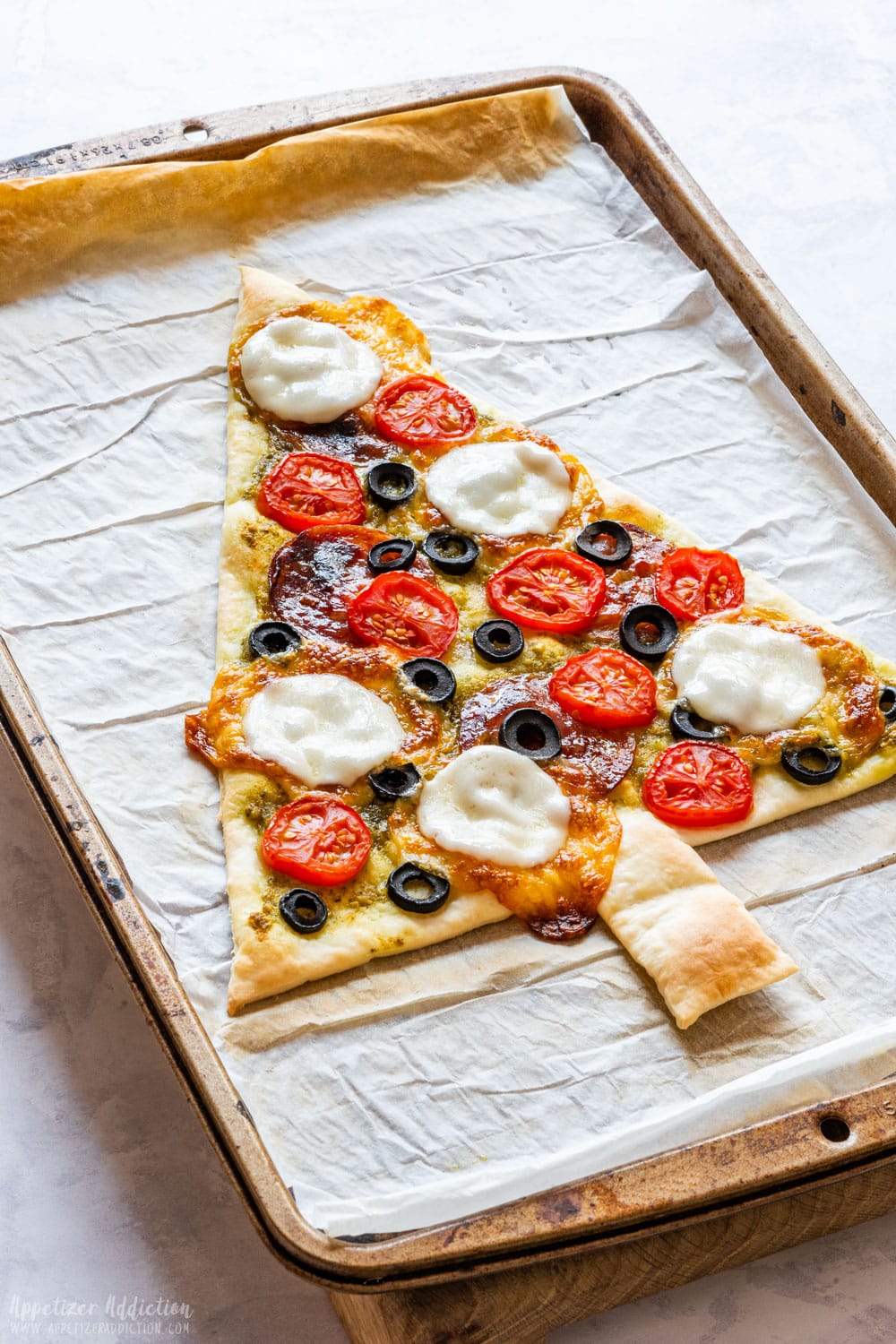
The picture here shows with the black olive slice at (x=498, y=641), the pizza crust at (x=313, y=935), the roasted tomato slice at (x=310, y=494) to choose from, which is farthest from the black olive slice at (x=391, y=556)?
the pizza crust at (x=313, y=935)

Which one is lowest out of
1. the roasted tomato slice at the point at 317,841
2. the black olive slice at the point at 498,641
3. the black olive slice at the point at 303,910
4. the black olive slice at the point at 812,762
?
the black olive slice at the point at 303,910

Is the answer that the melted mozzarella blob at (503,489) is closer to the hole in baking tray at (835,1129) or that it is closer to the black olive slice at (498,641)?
the black olive slice at (498,641)

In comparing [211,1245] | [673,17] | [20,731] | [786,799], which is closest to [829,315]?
[673,17]

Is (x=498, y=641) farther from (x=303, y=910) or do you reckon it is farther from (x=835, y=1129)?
(x=835, y=1129)

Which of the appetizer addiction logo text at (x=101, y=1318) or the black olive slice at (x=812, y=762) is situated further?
the black olive slice at (x=812, y=762)

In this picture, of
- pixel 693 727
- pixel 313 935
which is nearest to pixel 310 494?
pixel 693 727

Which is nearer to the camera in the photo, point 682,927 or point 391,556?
point 682,927
